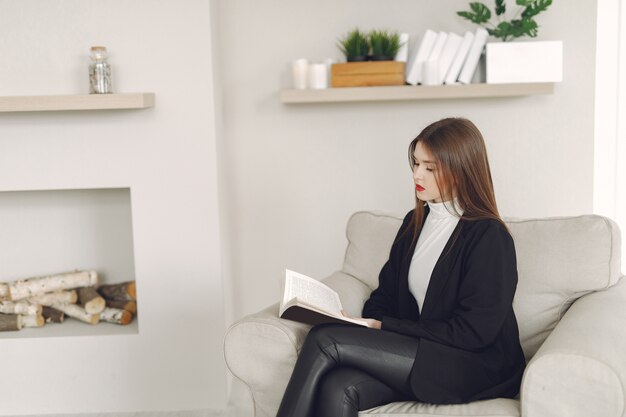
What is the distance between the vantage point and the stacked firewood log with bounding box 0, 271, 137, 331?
3391 millimetres

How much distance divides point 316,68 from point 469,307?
1484mm

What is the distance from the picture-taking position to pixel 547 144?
3.44 metres

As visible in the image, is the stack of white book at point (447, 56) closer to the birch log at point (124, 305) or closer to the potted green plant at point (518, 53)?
the potted green plant at point (518, 53)

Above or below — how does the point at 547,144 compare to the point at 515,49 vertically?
below

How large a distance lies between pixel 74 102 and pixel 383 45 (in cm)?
123

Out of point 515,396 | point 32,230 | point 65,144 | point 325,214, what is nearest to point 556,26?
point 325,214

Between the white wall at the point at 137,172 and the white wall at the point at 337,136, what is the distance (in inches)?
11.3

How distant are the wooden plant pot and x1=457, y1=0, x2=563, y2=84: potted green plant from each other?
0.34m

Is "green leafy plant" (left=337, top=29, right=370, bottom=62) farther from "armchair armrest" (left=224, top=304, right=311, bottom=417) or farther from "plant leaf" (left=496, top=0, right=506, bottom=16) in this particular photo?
"armchair armrest" (left=224, top=304, right=311, bottom=417)

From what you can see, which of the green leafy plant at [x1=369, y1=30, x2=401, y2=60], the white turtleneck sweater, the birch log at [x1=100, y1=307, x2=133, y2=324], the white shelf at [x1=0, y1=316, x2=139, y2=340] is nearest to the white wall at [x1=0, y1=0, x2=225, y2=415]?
the white shelf at [x1=0, y1=316, x2=139, y2=340]

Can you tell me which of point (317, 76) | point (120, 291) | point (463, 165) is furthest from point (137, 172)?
point (463, 165)

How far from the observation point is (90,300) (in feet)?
11.3

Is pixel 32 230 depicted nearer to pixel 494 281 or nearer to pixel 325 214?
pixel 325 214

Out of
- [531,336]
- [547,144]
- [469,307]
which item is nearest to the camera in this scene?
[469,307]
